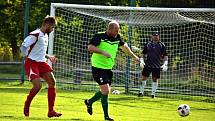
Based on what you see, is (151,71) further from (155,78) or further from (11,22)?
(11,22)

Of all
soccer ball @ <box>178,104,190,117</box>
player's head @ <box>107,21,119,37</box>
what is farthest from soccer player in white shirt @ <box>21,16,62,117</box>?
soccer ball @ <box>178,104,190,117</box>

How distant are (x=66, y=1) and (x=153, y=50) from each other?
25.5 feet

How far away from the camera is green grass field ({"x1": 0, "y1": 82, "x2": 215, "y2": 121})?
10.9 m

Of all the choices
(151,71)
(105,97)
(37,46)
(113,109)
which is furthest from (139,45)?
(37,46)

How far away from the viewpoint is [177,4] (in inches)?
920

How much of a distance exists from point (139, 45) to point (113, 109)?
6849mm

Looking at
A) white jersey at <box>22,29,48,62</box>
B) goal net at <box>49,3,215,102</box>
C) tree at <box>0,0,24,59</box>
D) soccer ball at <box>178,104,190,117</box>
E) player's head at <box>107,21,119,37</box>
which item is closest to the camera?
white jersey at <box>22,29,48,62</box>

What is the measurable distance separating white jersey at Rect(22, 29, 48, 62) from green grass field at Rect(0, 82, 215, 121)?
1130 mm

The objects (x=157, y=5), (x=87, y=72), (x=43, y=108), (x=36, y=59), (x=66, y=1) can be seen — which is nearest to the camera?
(x=36, y=59)

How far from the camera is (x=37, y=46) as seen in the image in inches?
413

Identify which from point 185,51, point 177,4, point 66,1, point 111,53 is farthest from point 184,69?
point 111,53

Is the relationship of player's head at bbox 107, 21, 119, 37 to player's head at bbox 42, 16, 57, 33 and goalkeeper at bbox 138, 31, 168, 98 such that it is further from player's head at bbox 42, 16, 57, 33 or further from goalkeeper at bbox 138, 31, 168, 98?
goalkeeper at bbox 138, 31, 168, 98

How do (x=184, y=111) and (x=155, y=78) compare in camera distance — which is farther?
(x=155, y=78)

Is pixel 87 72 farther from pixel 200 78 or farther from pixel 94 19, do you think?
pixel 200 78
